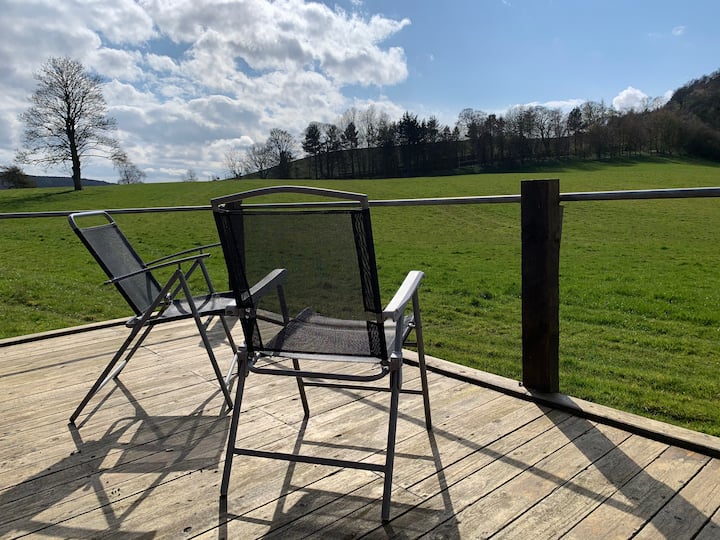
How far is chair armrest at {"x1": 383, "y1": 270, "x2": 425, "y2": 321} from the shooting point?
1.58 metres

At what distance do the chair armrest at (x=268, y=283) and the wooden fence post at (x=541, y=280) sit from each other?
1.19 metres

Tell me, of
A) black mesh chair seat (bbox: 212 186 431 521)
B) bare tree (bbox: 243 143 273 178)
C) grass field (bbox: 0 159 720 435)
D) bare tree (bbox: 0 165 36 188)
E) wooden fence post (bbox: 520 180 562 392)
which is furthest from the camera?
bare tree (bbox: 243 143 273 178)

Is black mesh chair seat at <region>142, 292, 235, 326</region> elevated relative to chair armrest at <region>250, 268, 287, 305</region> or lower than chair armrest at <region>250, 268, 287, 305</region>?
lower

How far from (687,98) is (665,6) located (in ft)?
219

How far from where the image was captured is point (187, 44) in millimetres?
15641

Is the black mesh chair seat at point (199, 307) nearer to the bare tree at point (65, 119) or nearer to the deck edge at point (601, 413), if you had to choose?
the deck edge at point (601, 413)

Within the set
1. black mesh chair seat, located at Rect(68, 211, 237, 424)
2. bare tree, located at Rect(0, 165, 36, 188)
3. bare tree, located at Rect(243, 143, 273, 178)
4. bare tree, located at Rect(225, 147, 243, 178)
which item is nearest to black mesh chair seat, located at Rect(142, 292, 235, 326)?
black mesh chair seat, located at Rect(68, 211, 237, 424)

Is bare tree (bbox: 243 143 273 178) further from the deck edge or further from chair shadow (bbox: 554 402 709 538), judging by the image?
chair shadow (bbox: 554 402 709 538)

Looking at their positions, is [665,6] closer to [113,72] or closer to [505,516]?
[113,72]

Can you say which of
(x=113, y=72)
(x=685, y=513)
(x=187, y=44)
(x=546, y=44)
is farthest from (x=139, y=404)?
(x=187, y=44)

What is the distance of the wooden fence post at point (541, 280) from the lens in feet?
7.66

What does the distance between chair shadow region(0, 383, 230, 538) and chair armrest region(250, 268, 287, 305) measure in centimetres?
71

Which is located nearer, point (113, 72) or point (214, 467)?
point (214, 467)

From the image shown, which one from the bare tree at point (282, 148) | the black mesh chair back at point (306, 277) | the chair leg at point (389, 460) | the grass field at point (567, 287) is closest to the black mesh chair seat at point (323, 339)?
the black mesh chair back at point (306, 277)
